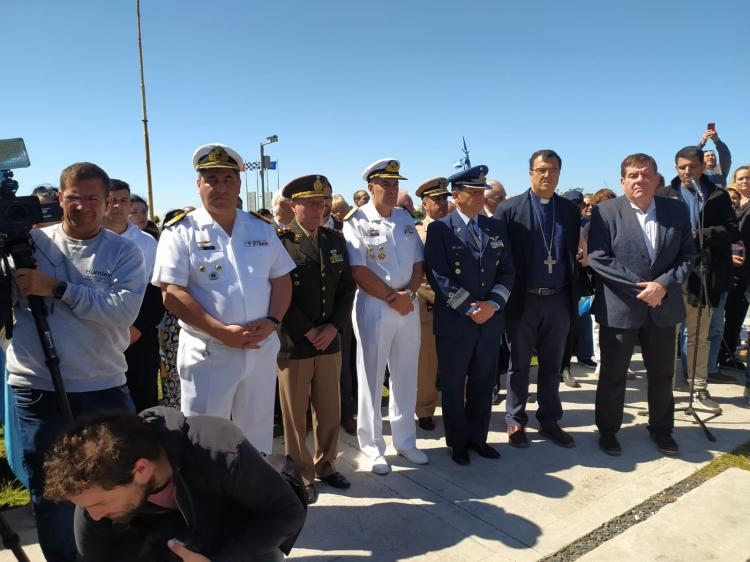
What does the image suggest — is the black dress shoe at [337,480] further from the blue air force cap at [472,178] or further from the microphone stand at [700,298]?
the microphone stand at [700,298]

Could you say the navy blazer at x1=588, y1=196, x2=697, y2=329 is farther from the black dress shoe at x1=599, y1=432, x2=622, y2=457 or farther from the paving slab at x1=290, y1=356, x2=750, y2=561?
the paving slab at x1=290, y1=356, x2=750, y2=561

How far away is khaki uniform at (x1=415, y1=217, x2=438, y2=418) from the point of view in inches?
177

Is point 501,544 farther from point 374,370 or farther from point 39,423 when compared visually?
point 39,423

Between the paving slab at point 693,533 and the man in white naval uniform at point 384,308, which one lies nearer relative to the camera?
the paving slab at point 693,533

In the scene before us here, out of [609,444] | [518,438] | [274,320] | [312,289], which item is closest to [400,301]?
[312,289]

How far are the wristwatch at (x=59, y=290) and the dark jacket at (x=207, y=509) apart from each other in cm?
96

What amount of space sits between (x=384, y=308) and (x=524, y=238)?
1260 millimetres

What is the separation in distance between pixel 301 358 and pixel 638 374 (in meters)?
4.40

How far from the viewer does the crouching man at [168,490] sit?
1387mm

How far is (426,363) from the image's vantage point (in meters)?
4.62

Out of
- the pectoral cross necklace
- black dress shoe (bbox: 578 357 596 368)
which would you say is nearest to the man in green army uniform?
the pectoral cross necklace

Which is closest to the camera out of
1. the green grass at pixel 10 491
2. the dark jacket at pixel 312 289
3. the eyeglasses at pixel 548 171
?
the green grass at pixel 10 491

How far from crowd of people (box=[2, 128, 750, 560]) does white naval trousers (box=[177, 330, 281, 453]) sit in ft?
0.04

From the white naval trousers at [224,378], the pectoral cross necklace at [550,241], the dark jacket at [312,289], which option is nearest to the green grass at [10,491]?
the white naval trousers at [224,378]
